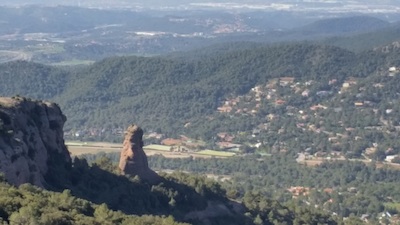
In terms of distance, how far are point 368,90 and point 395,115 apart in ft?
28.0

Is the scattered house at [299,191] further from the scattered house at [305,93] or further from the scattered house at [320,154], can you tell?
the scattered house at [305,93]

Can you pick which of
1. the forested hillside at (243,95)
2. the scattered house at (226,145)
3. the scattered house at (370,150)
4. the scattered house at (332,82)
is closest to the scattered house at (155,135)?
the forested hillside at (243,95)

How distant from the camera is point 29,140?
39094mm

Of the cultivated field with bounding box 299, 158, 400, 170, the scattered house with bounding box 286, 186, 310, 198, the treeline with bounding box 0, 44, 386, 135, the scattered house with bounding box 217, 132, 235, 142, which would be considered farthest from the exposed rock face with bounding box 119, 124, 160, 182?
the treeline with bounding box 0, 44, 386, 135

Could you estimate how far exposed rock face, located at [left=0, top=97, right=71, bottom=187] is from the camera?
1433 inches

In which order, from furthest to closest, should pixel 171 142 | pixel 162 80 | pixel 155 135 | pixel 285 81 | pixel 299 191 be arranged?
1. pixel 162 80
2. pixel 285 81
3. pixel 155 135
4. pixel 171 142
5. pixel 299 191

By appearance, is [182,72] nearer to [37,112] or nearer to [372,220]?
[372,220]

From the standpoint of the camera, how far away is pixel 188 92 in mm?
118000

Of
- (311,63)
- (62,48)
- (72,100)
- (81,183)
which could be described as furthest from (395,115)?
(62,48)

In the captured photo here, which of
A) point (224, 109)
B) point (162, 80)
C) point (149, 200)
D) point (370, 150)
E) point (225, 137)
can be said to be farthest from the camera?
point (162, 80)

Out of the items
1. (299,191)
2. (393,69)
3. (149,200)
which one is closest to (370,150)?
(299,191)

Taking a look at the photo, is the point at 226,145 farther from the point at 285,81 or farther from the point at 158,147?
the point at 285,81

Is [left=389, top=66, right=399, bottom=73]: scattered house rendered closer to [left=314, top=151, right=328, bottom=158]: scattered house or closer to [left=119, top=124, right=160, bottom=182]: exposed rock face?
[left=314, top=151, right=328, bottom=158]: scattered house

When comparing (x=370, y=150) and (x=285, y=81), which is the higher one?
(x=285, y=81)
